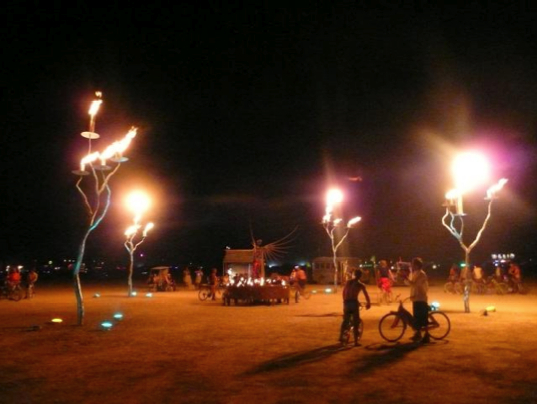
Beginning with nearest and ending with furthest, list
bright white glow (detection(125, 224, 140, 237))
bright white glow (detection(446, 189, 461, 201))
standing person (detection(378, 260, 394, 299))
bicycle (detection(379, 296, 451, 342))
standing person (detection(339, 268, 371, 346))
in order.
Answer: standing person (detection(339, 268, 371, 346)) < bicycle (detection(379, 296, 451, 342)) < bright white glow (detection(446, 189, 461, 201)) < standing person (detection(378, 260, 394, 299)) < bright white glow (detection(125, 224, 140, 237))

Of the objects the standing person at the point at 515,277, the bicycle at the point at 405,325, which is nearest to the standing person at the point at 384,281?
the standing person at the point at 515,277

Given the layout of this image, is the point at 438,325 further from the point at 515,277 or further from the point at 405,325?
the point at 515,277

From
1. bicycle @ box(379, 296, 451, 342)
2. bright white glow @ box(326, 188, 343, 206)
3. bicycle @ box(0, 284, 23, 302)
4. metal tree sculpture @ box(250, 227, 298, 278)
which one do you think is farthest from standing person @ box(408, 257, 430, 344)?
bicycle @ box(0, 284, 23, 302)

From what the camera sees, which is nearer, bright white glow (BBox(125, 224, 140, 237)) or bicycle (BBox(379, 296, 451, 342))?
→ bicycle (BBox(379, 296, 451, 342))

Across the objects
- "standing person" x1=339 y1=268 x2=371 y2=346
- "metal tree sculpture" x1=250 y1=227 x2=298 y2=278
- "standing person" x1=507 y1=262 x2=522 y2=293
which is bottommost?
"standing person" x1=339 y1=268 x2=371 y2=346

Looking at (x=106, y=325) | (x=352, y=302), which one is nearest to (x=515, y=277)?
(x=352, y=302)

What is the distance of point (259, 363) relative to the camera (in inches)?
386

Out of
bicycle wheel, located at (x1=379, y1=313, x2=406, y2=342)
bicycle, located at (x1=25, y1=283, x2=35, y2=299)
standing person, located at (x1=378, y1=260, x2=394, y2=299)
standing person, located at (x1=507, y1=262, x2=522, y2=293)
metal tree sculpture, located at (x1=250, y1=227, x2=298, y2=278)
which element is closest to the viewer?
bicycle wheel, located at (x1=379, y1=313, x2=406, y2=342)

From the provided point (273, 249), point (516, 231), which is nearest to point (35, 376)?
point (273, 249)

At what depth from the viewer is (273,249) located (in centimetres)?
3194

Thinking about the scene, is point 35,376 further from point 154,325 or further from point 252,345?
point 154,325

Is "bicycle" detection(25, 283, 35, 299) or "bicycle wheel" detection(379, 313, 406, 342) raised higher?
"bicycle" detection(25, 283, 35, 299)

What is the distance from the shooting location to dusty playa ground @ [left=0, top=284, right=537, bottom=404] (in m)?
7.62

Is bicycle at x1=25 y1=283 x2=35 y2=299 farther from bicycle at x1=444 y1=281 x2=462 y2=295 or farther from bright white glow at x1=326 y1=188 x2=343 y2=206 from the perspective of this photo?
bicycle at x1=444 y1=281 x2=462 y2=295
